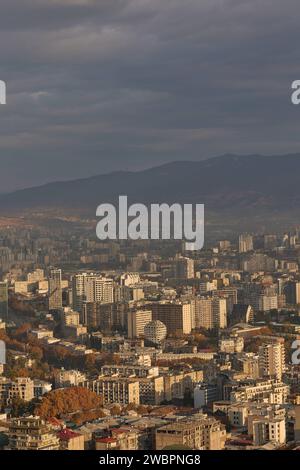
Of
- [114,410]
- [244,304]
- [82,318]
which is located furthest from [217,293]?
[114,410]

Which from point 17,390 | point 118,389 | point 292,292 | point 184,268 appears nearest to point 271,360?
point 118,389

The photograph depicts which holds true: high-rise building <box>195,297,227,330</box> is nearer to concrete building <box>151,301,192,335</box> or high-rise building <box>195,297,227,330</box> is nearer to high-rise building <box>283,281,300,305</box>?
concrete building <box>151,301,192,335</box>

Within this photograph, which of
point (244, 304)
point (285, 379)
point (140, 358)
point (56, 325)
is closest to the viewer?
point (285, 379)

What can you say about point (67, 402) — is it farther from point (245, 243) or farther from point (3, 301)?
point (245, 243)

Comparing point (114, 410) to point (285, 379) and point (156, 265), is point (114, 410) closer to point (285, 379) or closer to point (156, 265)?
point (285, 379)

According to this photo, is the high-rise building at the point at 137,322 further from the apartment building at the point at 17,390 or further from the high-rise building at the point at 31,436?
the high-rise building at the point at 31,436
